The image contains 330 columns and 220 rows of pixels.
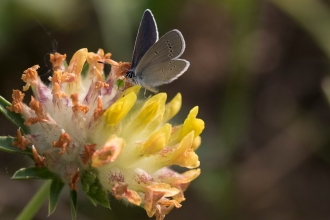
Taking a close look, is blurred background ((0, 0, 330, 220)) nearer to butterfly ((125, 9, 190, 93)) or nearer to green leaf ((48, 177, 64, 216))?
butterfly ((125, 9, 190, 93))

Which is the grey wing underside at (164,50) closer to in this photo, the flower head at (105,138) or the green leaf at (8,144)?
the flower head at (105,138)

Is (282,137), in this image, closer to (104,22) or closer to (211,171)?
(211,171)

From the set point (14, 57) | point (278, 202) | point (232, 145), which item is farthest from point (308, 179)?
point (14, 57)

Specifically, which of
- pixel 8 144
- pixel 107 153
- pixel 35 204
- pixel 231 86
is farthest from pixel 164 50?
pixel 231 86

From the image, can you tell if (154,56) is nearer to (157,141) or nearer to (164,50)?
(164,50)

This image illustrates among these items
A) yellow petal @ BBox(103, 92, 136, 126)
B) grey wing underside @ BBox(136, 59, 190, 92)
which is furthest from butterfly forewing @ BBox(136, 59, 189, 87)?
yellow petal @ BBox(103, 92, 136, 126)

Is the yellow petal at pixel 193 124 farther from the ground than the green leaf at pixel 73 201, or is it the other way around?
the yellow petal at pixel 193 124

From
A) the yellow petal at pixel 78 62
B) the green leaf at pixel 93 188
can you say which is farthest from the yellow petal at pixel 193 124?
the yellow petal at pixel 78 62

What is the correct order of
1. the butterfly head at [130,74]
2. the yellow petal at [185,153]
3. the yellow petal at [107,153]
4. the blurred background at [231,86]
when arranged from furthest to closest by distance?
the blurred background at [231,86]
the butterfly head at [130,74]
the yellow petal at [185,153]
the yellow petal at [107,153]
